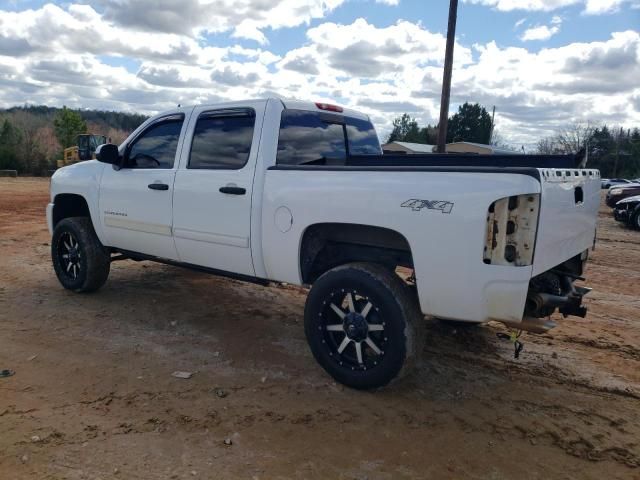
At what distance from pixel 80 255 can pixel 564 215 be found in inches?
194

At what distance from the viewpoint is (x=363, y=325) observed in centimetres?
367

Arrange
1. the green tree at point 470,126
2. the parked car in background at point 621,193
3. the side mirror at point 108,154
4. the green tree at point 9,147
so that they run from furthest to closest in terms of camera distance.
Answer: the green tree at point 470,126
the green tree at point 9,147
the parked car in background at point 621,193
the side mirror at point 108,154

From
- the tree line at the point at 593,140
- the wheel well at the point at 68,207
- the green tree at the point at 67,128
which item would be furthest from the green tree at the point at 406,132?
the wheel well at the point at 68,207

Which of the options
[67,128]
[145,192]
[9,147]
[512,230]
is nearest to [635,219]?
[512,230]

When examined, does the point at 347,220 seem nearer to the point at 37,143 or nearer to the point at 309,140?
the point at 309,140

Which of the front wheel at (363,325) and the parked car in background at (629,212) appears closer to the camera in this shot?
the front wheel at (363,325)

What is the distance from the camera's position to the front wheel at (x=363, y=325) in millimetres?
3500

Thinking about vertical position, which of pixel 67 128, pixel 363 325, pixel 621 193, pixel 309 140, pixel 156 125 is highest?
pixel 67 128

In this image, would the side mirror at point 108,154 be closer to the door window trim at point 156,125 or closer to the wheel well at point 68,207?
the door window trim at point 156,125

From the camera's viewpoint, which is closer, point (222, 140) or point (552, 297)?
point (552, 297)

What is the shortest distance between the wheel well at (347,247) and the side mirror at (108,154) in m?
2.53

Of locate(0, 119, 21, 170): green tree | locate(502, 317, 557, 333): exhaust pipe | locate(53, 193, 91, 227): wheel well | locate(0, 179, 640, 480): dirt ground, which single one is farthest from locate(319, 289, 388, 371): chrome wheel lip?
locate(0, 119, 21, 170): green tree

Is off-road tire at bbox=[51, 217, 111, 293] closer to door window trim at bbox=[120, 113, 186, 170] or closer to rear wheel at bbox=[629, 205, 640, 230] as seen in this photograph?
door window trim at bbox=[120, 113, 186, 170]

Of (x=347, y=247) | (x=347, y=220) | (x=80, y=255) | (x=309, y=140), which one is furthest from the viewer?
(x=80, y=255)
